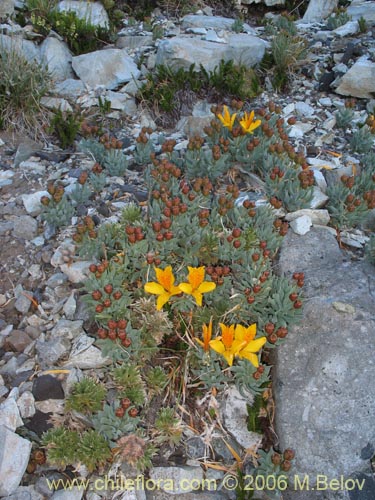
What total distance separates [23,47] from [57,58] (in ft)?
1.30

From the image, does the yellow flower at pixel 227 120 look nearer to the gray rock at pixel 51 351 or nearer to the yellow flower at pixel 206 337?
the yellow flower at pixel 206 337

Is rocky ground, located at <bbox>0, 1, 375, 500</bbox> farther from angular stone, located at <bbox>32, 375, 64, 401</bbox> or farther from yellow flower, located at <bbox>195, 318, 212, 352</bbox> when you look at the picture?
yellow flower, located at <bbox>195, 318, 212, 352</bbox>

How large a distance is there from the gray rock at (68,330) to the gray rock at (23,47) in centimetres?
337

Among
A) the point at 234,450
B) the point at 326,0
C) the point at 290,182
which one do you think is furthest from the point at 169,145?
the point at 326,0

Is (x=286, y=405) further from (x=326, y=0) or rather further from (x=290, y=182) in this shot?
(x=326, y=0)

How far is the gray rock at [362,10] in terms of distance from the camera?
735cm

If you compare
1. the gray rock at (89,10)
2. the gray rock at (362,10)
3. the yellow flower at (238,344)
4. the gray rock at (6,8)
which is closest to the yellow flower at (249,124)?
the yellow flower at (238,344)

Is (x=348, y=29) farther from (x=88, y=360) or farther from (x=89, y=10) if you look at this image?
(x=88, y=360)

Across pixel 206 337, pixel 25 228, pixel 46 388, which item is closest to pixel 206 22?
pixel 25 228

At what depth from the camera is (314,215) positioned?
443 centimetres

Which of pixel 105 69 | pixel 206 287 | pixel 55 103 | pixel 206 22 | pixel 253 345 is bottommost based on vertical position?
pixel 253 345

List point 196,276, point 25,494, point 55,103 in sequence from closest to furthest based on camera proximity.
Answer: point 25,494 → point 196,276 → point 55,103

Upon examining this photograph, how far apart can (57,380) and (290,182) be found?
2283 mm

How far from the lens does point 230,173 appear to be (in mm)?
4891
